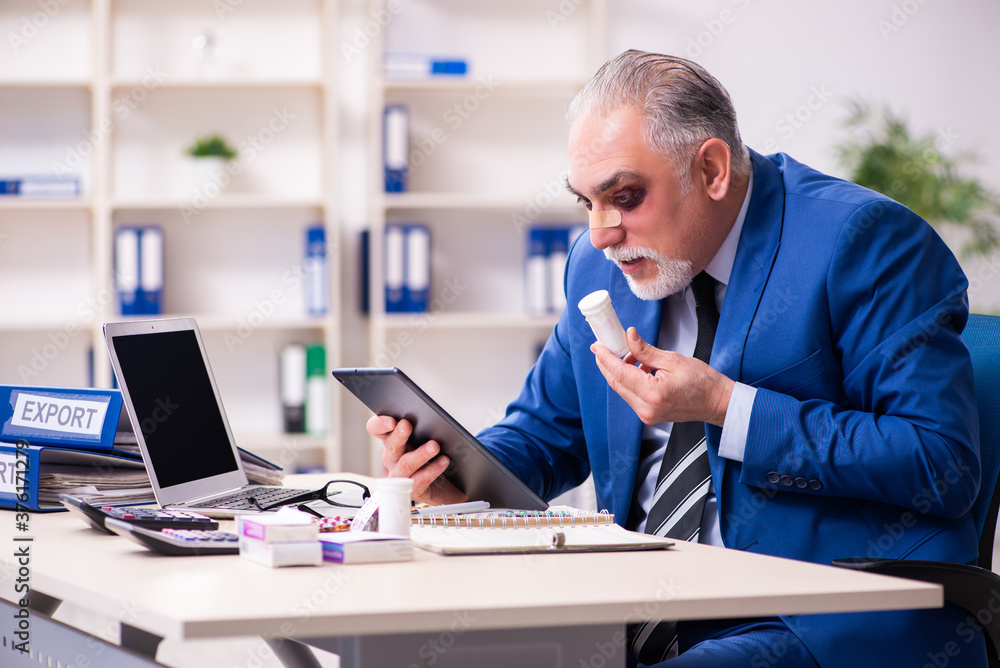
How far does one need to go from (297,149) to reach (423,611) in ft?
11.2

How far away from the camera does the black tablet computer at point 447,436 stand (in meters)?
1.32

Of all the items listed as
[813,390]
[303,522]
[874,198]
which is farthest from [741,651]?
[874,198]

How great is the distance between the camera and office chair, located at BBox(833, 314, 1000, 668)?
116cm

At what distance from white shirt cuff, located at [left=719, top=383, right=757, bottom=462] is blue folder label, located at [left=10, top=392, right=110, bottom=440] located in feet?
2.89

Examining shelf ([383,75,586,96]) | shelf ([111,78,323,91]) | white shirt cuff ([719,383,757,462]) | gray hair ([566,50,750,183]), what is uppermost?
shelf ([383,75,586,96])

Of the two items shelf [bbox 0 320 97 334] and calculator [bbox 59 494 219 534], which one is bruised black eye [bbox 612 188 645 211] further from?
shelf [bbox 0 320 97 334]

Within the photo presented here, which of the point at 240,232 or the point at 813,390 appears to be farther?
the point at 240,232

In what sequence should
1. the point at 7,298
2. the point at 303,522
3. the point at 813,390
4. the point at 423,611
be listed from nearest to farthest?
the point at 423,611 < the point at 303,522 < the point at 813,390 < the point at 7,298

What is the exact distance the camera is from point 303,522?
106 cm

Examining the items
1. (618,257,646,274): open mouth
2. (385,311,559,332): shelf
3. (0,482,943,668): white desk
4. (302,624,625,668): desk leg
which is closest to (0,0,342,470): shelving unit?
(385,311,559,332): shelf

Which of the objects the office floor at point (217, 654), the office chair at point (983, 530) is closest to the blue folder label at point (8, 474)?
the office chair at point (983, 530)

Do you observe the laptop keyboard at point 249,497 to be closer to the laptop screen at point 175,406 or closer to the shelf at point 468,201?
the laptop screen at point 175,406

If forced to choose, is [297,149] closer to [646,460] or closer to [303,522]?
[646,460]

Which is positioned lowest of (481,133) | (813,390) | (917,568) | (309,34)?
(917,568)
